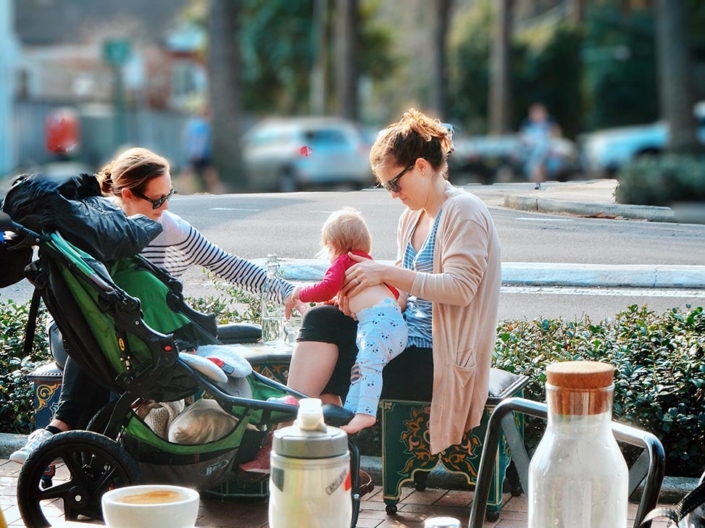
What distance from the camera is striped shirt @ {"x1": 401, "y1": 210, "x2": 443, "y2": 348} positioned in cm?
372

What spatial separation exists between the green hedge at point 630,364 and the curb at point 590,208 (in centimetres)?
43

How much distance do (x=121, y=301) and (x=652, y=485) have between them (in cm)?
184

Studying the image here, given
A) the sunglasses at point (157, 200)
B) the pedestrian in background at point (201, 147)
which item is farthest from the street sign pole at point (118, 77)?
the sunglasses at point (157, 200)

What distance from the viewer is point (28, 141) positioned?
2.64 feet

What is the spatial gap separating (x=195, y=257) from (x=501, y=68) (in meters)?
2.14

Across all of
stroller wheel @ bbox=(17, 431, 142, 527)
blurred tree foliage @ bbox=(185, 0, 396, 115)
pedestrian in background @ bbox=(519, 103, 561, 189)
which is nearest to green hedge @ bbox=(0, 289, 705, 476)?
pedestrian in background @ bbox=(519, 103, 561, 189)

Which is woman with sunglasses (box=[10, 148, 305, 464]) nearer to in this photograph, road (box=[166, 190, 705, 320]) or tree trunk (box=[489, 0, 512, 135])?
road (box=[166, 190, 705, 320])

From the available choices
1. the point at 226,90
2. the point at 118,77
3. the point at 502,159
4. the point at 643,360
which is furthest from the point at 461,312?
the point at 118,77

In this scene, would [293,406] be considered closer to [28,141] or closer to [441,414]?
[441,414]

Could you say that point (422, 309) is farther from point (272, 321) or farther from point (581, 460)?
point (581, 460)

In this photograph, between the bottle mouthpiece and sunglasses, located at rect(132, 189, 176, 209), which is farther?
sunglasses, located at rect(132, 189, 176, 209)

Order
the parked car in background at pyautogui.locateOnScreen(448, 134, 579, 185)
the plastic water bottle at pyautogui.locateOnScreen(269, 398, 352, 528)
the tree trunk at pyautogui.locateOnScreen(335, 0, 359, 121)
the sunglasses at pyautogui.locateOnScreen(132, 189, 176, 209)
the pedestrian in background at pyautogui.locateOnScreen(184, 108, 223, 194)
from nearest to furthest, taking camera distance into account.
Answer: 1. the pedestrian in background at pyautogui.locateOnScreen(184, 108, 223, 194)
2. the tree trunk at pyautogui.locateOnScreen(335, 0, 359, 121)
3. the plastic water bottle at pyautogui.locateOnScreen(269, 398, 352, 528)
4. the parked car in background at pyautogui.locateOnScreen(448, 134, 579, 185)
5. the sunglasses at pyautogui.locateOnScreen(132, 189, 176, 209)

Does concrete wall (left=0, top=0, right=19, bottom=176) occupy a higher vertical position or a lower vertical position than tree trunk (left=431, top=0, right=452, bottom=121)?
lower

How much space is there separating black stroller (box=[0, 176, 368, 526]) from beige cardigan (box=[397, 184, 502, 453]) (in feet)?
1.29
